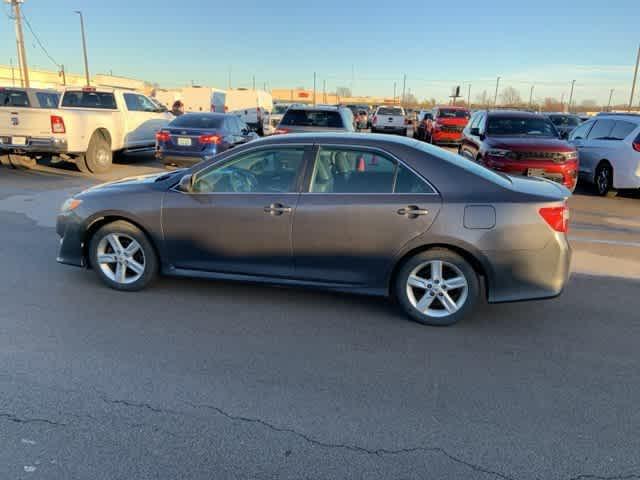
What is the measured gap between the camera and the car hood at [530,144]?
984 centimetres

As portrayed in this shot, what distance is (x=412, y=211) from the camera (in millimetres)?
4207

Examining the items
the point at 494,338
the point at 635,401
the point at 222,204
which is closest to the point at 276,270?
the point at 222,204

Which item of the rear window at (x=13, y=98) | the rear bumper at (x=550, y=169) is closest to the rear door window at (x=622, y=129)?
the rear bumper at (x=550, y=169)

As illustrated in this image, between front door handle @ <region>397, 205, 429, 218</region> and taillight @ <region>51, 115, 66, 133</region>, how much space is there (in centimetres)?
997

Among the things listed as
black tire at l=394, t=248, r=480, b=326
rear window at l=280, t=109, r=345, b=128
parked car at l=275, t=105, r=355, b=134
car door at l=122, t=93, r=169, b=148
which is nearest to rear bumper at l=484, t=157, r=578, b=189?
parked car at l=275, t=105, r=355, b=134

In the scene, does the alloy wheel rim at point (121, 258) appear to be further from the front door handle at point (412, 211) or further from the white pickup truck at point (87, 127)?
the white pickup truck at point (87, 127)

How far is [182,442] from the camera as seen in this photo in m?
2.79

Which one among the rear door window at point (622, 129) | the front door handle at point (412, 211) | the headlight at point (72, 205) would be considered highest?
the rear door window at point (622, 129)

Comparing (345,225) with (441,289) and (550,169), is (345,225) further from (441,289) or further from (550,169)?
(550,169)

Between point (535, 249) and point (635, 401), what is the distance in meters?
1.33

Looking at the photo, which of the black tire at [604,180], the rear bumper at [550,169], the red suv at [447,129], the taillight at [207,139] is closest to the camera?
the rear bumper at [550,169]

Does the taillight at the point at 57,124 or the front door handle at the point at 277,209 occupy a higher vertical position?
the taillight at the point at 57,124

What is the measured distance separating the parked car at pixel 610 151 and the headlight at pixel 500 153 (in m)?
Answer: 2.70

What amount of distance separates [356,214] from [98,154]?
10.6 metres
